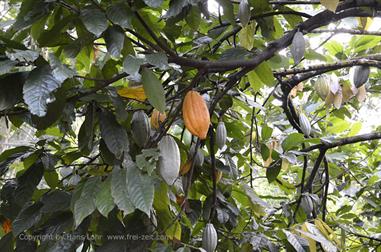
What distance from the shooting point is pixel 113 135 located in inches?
35.9

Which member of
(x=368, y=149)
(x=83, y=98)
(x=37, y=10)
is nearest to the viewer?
(x=37, y=10)

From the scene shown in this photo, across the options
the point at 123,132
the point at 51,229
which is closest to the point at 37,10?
the point at 123,132

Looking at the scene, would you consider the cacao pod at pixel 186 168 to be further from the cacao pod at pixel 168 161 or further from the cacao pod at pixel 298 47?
the cacao pod at pixel 298 47

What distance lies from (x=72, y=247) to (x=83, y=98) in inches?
12.2

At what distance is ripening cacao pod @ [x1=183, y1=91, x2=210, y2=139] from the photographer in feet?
2.89

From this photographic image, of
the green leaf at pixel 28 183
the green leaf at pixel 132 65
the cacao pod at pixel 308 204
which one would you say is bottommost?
the cacao pod at pixel 308 204

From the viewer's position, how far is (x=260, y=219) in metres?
1.62

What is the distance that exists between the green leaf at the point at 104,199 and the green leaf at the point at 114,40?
0.23 m

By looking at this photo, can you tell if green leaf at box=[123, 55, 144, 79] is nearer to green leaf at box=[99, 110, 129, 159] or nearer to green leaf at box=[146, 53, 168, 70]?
green leaf at box=[146, 53, 168, 70]

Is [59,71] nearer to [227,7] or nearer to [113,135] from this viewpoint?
[113,135]

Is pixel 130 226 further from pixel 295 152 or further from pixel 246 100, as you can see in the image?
pixel 295 152

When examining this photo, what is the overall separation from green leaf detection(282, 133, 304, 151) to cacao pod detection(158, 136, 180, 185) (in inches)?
22.9

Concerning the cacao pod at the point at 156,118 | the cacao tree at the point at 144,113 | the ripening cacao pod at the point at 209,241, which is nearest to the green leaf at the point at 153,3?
the cacao tree at the point at 144,113

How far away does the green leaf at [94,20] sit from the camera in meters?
0.73
